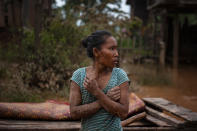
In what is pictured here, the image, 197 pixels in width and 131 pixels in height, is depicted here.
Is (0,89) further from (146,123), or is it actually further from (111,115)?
(111,115)

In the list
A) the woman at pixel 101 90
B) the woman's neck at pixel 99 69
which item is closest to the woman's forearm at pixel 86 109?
the woman at pixel 101 90

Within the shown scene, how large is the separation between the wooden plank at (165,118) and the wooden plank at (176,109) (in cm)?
9

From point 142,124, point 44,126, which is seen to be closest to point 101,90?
point 44,126

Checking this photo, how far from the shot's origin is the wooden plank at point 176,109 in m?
3.43

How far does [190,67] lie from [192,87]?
423cm

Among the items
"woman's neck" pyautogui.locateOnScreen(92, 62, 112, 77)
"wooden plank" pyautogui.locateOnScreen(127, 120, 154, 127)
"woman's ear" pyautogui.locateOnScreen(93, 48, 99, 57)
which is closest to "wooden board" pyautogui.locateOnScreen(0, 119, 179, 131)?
"wooden plank" pyautogui.locateOnScreen(127, 120, 154, 127)

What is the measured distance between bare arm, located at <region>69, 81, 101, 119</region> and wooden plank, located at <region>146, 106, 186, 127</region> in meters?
1.88

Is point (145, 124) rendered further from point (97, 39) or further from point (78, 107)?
point (97, 39)

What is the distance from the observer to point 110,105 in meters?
1.85

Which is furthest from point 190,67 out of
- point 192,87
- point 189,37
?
point 192,87

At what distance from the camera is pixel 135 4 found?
20844 millimetres

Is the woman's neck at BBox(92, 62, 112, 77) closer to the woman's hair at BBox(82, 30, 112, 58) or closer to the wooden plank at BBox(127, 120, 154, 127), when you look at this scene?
the woman's hair at BBox(82, 30, 112, 58)

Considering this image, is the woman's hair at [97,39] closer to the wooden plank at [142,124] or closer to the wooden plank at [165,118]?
the wooden plank at [142,124]

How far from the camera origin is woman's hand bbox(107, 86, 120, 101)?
1896mm
